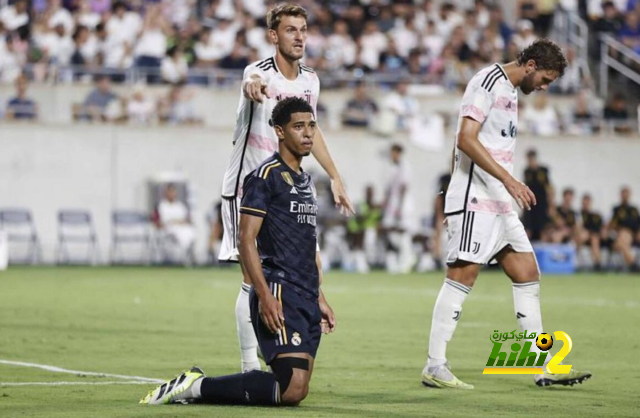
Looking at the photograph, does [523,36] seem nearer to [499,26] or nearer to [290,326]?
[499,26]

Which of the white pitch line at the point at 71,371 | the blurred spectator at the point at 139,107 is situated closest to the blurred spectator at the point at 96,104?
the blurred spectator at the point at 139,107

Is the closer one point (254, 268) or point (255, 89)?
point (254, 268)

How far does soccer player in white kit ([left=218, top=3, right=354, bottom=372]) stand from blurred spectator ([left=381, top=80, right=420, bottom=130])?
20172 millimetres

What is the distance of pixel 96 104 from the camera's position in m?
28.7

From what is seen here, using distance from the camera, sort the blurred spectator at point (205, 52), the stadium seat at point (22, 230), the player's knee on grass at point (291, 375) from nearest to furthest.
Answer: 1. the player's knee on grass at point (291, 375)
2. the stadium seat at point (22, 230)
3. the blurred spectator at point (205, 52)

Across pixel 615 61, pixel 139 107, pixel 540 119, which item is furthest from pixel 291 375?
pixel 615 61

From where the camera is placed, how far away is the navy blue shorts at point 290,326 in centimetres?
837

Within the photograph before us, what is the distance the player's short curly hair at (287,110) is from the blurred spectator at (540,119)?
23.1 m

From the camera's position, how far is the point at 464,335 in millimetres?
14062

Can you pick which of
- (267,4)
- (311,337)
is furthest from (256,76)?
(267,4)

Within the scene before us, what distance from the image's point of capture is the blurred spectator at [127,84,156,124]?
28.9 m

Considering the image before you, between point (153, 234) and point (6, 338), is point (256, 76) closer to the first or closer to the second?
point (6, 338)

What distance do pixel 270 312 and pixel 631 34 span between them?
2769cm

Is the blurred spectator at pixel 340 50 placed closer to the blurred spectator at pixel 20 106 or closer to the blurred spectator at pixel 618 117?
the blurred spectator at pixel 618 117
